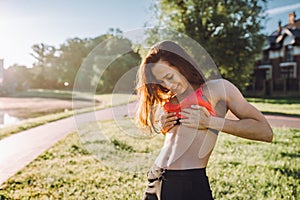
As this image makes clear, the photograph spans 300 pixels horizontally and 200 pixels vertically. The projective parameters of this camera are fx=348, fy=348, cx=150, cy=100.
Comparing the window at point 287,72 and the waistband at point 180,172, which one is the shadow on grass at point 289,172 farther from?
the window at point 287,72

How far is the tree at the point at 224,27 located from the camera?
12.4 m

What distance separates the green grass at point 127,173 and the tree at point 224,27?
6944mm

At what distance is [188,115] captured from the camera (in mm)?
1303

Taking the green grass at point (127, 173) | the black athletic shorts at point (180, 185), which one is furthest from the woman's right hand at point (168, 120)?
the green grass at point (127, 173)

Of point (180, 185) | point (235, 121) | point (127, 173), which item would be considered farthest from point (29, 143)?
point (235, 121)

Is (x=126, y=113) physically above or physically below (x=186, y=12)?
below

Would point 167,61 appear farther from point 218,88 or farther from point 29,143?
point 29,143

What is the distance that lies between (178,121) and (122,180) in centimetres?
270

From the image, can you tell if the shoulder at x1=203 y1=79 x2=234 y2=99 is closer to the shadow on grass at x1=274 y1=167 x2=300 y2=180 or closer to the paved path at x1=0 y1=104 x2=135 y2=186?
the paved path at x1=0 y1=104 x2=135 y2=186

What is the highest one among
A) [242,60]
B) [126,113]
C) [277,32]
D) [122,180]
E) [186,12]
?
[277,32]

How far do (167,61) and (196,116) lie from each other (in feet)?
0.85

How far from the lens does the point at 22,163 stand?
4.75 m

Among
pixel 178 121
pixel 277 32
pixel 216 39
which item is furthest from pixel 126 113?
pixel 277 32

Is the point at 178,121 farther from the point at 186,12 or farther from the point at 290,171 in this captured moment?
the point at 186,12
